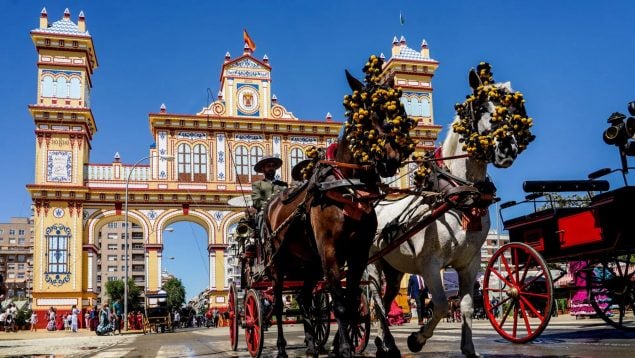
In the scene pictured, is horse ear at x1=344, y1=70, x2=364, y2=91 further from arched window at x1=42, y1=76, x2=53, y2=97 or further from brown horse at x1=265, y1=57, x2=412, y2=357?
arched window at x1=42, y1=76, x2=53, y2=97

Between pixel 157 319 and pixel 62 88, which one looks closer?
pixel 157 319

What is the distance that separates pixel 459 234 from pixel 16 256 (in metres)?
131

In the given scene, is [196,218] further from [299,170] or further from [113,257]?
[113,257]

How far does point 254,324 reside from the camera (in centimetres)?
775

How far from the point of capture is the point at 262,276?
26.7 feet

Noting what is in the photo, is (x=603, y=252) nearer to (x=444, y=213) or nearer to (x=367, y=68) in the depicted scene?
(x=444, y=213)

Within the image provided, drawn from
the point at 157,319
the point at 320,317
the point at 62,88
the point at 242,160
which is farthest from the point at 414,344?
the point at 62,88

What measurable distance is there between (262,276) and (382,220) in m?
1.64

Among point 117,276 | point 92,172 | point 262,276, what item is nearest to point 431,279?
point 262,276

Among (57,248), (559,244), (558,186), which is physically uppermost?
(57,248)

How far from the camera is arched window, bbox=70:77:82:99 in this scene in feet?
122

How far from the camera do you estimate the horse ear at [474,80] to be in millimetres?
6559

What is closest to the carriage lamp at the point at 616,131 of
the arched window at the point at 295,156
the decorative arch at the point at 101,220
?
the decorative arch at the point at 101,220

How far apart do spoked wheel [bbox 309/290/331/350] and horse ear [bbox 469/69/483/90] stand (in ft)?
10.4
